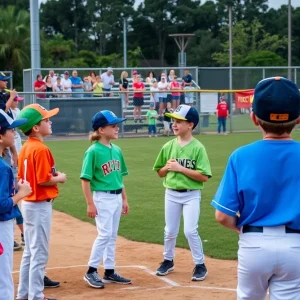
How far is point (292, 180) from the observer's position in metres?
3.90

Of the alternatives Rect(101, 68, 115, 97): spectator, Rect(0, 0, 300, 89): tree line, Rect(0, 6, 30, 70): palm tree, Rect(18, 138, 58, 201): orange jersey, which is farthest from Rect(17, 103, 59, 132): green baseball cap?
Rect(0, 0, 300, 89): tree line

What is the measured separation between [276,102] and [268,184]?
469 millimetres

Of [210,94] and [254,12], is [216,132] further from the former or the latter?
[254,12]

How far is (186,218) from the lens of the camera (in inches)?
287

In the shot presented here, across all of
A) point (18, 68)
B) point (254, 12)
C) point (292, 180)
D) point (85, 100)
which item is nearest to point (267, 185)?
point (292, 180)

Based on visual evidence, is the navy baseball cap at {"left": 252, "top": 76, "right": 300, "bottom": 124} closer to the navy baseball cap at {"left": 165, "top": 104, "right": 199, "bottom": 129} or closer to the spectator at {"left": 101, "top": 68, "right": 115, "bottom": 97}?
the navy baseball cap at {"left": 165, "top": 104, "right": 199, "bottom": 129}

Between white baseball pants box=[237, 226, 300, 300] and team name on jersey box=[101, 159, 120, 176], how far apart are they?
3.23 metres

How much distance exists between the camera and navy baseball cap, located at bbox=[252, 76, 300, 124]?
154 inches

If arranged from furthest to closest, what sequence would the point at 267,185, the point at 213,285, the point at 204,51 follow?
1. the point at 204,51
2. the point at 213,285
3. the point at 267,185

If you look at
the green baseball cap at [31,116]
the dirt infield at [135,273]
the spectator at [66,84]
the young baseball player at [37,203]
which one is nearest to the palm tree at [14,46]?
the spectator at [66,84]

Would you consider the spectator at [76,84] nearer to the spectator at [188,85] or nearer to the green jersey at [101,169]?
the spectator at [188,85]

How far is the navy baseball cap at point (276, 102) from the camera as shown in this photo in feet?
12.8

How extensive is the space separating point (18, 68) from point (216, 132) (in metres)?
24.5

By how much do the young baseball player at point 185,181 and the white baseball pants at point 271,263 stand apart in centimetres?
326
